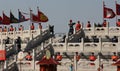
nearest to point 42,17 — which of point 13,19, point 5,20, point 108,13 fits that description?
point 13,19

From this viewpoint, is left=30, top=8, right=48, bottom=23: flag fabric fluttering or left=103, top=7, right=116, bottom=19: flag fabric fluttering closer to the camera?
left=103, top=7, right=116, bottom=19: flag fabric fluttering

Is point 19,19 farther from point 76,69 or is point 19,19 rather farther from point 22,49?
point 76,69

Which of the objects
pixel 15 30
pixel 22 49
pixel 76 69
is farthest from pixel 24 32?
pixel 76 69

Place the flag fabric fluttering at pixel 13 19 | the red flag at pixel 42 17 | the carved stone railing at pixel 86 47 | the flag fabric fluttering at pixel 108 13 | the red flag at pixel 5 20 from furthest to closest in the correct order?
the flag fabric fluttering at pixel 13 19 < the red flag at pixel 5 20 < the red flag at pixel 42 17 < the flag fabric fluttering at pixel 108 13 < the carved stone railing at pixel 86 47

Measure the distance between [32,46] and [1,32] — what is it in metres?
11.6

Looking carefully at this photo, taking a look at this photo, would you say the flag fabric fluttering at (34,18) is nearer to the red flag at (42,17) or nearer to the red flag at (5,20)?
the red flag at (42,17)

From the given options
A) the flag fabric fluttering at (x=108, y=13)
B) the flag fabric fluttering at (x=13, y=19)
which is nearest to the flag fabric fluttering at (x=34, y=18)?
the flag fabric fluttering at (x=13, y=19)

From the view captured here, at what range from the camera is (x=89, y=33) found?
38.9m

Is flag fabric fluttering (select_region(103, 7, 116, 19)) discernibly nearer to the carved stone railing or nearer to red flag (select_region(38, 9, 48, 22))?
red flag (select_region(38, 9, 48, 22))

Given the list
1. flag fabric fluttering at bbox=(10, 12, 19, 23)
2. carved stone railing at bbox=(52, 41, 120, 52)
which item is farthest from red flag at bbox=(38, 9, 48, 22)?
carved stone railing at bbox=(52, 41, 120, 52)

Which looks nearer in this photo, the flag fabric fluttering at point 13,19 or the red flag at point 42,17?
the red flag at point 42,17

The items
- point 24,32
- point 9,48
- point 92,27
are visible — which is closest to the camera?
point 9,48

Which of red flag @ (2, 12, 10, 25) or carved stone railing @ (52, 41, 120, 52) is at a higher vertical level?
red flag @ (2, 12, 10, 25)

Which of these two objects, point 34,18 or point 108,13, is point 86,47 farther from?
point 34,18
